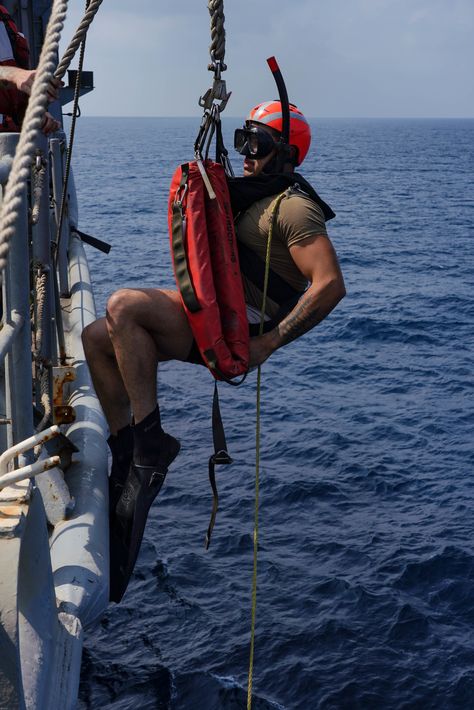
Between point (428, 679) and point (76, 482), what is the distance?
602 centimetres

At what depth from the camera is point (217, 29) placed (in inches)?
186

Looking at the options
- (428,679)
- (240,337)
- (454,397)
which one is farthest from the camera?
(454,397)

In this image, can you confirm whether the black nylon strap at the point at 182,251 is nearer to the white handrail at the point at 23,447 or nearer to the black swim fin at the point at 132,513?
the black swim fin at the point at 132,513

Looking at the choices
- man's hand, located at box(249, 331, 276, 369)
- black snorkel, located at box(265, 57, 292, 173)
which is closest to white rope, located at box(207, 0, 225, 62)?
black snorkel, located at box(265, 57, 292, 173)

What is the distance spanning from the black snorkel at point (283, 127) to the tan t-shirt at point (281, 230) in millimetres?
246

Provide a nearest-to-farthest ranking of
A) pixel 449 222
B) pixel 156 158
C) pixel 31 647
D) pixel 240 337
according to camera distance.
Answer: pixel 31 647, pixel 240 337, pixel 449 222, pixel 156 158

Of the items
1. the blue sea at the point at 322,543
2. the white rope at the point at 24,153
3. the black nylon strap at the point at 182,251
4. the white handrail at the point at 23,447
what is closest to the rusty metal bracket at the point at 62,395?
the black nylon strap at the point at 182,251

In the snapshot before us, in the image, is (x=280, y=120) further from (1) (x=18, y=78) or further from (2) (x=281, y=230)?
(1) (x=18, y=78)

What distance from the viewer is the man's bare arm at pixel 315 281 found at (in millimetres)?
4758

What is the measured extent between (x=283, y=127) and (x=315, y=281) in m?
0.91

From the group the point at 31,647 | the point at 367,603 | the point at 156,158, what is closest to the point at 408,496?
the point at 367,603

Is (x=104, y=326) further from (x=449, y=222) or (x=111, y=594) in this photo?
(x=449, y=222)

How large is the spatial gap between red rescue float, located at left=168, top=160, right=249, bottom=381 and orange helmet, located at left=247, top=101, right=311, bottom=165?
45 centimetres

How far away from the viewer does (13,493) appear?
10.8 ft
